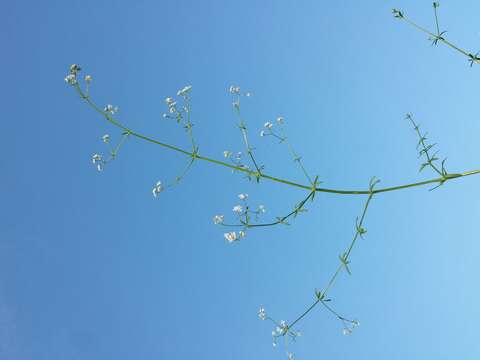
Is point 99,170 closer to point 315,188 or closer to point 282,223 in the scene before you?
point 282,223

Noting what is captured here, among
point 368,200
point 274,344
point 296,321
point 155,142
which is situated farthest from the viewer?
point 274,344

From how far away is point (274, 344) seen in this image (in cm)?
494

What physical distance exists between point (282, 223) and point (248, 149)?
0.65 meters

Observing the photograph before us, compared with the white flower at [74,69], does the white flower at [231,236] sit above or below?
below

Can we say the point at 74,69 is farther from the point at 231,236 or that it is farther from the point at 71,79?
the point at 231,236

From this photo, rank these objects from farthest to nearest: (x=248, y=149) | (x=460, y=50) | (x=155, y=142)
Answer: (x=248, y=149)
(x=155, y=142)
(x=460, y=50)

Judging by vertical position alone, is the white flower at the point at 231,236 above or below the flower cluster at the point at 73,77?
below

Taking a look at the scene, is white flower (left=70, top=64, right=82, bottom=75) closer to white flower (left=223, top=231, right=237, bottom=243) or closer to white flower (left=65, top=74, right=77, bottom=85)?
white flower (left=65, top=74, right=77, bottom=85)

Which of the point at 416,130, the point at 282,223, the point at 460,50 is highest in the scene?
the point at 460,50

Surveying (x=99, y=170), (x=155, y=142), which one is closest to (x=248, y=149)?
(x=155, y=142)

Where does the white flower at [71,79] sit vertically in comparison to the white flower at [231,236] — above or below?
above

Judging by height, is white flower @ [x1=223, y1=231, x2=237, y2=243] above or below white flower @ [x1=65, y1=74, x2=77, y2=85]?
below

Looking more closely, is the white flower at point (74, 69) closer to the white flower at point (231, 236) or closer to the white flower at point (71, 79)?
the white flower at point (71, 79)

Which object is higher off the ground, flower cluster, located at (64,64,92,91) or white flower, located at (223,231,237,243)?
flower cluster, located at (64,64,92,91)
